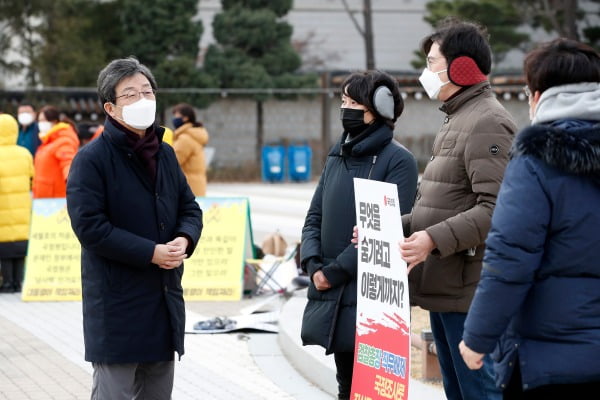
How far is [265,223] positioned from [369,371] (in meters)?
13.7

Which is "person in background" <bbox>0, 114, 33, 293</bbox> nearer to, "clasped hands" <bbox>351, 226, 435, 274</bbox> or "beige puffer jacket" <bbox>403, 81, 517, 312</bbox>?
"beige puffer jacket" <bbox>403, 81, 517, 312</bbox>

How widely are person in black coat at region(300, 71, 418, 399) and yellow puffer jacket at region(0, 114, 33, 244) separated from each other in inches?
271

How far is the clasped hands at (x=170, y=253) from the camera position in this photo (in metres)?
4.94

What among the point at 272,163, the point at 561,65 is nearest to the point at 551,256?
the point at 561,65

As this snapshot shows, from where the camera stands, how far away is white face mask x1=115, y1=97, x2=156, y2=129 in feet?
16.5

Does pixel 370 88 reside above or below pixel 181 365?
above

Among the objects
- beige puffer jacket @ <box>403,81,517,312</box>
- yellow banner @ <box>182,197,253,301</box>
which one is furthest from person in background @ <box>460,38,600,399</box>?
yellow banner @ <box>182,197,253,301</box>

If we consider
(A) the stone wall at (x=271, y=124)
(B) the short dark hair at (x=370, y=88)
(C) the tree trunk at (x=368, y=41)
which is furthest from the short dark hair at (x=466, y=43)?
(C) the tree trunk at (x=368, y=41)

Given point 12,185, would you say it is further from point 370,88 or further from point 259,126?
point 259,126

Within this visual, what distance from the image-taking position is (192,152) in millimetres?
13492

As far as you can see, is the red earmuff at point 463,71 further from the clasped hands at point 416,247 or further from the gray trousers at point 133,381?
the gray trousers at point 133,381

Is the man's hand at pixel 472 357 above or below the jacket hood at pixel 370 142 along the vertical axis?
below

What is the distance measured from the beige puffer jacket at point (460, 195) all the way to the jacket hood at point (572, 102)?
1.00 m

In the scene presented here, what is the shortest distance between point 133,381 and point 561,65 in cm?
243
